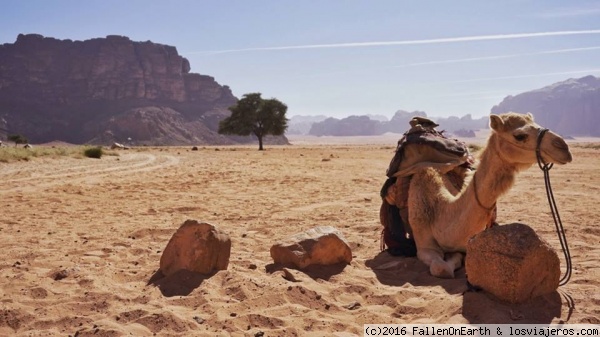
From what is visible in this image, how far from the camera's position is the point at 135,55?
156m

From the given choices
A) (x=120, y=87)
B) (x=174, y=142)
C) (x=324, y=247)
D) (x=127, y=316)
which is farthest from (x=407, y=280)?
(x=120, y=87)

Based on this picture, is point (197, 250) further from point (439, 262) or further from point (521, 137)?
point (521, 137)

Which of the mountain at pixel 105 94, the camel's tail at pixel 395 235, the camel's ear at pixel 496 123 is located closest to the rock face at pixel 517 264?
the camel's ear at pixel 496 123

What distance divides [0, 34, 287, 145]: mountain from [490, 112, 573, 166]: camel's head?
116 m

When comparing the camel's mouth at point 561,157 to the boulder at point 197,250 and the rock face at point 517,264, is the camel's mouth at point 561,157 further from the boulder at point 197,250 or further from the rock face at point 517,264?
the boulder at point 197,250

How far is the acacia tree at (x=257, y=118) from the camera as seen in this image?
55438mm

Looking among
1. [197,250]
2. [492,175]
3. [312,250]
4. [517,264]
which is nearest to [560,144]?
[492,175]

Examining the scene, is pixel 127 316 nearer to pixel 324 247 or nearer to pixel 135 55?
pixel 324 247

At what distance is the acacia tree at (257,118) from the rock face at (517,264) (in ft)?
170

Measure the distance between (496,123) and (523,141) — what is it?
11.8 inches

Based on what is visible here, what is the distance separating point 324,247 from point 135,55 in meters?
166

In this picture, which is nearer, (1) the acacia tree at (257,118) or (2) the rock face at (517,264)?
(2) the rock face at (517,264)

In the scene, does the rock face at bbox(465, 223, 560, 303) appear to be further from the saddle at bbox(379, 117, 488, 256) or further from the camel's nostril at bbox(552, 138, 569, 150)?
the saddle at bbox(379, 117, 488, 256)

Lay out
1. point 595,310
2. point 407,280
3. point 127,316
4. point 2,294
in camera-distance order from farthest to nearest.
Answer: point 407,280 < point 2,294 < point 127,316 < point 595,310
